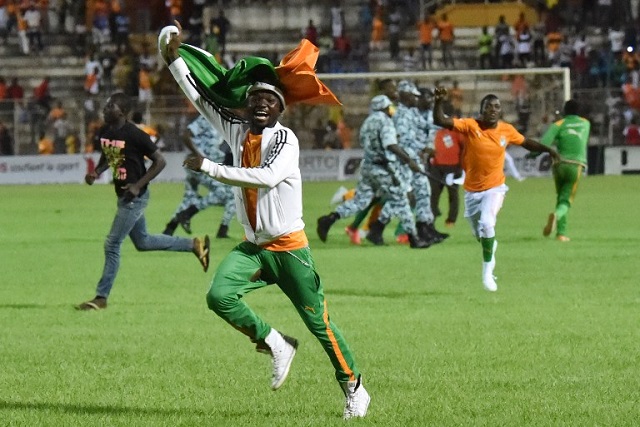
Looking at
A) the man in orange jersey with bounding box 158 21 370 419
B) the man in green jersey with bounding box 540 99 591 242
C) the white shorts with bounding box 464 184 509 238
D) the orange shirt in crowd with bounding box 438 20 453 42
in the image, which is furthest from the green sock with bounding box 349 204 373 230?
the orange shirt in crowd with bounding box 438 20 453 42

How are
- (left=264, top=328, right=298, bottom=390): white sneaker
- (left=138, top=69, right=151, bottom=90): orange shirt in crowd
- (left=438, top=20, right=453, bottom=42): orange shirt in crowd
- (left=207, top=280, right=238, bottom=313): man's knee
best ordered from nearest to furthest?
(left=207, top=280, right=238, bottom=313): man's knee < (left=264, top=328, right=298, bottom=390): white sneaker < (left=138, top=69, right=151, bottom=90): orange shirt in crowd < (left=438, top=20, right=453, bottom=42): orange shirt in crowd

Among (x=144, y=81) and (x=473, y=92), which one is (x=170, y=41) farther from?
(x=144, y=81)

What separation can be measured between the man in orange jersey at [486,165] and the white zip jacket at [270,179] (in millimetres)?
7053

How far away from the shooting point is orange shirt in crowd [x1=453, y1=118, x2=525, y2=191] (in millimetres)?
15320

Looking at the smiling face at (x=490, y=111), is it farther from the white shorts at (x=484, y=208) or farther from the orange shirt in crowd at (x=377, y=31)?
the orange shirt in crowd at (x=377, y=31)

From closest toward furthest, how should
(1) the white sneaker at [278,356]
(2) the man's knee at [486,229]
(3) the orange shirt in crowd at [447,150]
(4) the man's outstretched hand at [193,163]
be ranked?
(4) the man's outstretched hand at [193,163] → (1) the white sneaker at [278,356] → (2) the man's knee at [486,229] → (3) the orange shirt in crowd at [447,150]

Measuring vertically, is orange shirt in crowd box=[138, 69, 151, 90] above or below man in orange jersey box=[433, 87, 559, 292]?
below

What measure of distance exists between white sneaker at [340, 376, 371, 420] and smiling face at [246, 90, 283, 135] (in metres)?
1.51

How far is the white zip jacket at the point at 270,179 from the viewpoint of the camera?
25.5 ft

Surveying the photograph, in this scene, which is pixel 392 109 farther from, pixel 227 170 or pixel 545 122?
pixel 545 122

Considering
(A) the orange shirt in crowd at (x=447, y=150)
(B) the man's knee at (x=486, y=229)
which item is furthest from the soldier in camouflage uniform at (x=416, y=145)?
(B) the man's knee at (x=486, y=229)

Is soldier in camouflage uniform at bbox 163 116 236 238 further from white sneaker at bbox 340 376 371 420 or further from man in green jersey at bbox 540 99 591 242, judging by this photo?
white sneaker at bbox 340 376 371 420

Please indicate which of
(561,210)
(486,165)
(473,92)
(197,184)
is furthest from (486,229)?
(473,92)

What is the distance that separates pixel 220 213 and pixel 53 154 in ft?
44.4
